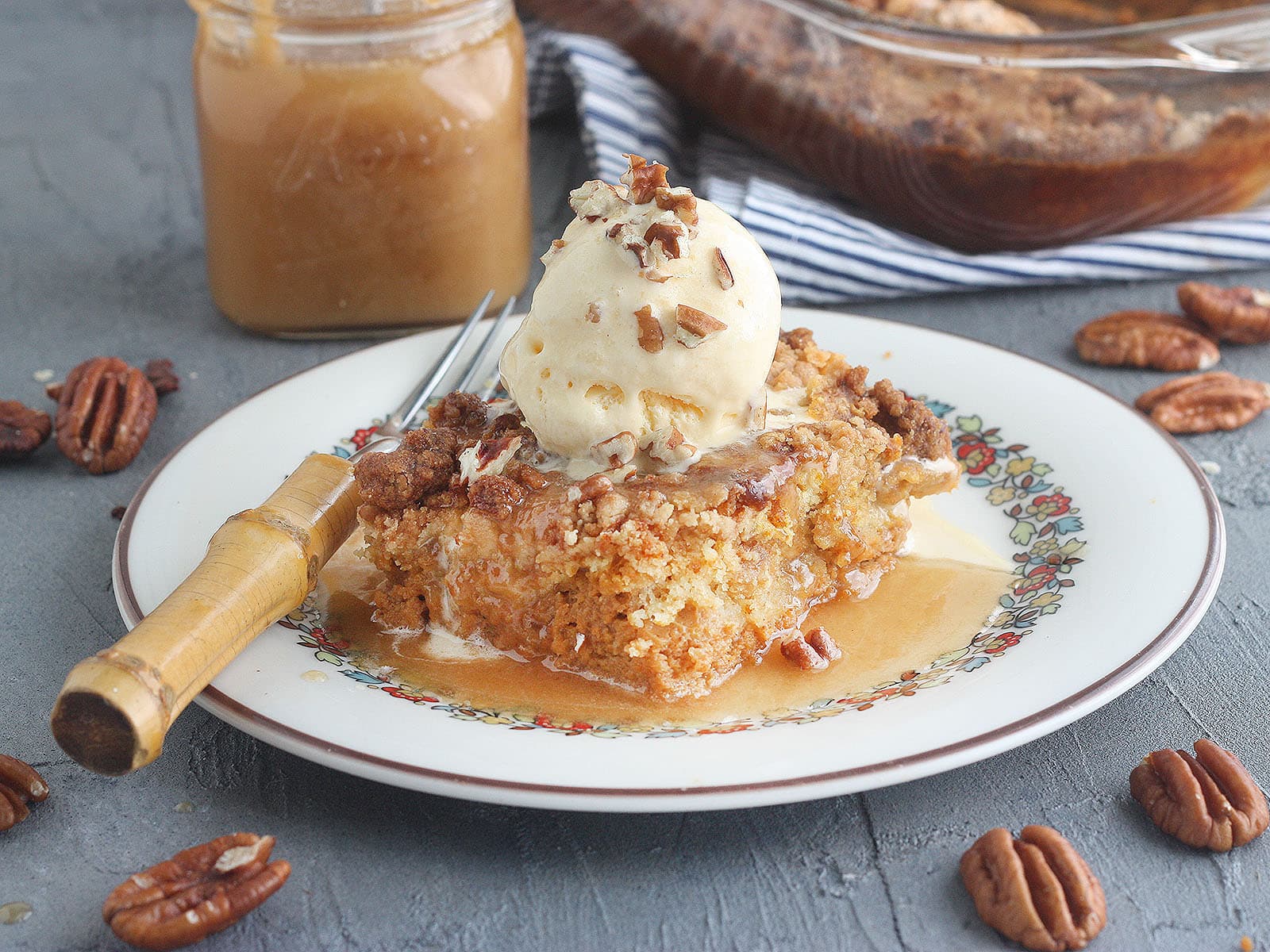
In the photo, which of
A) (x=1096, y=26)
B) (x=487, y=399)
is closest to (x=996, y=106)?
(x=1096, y=26)

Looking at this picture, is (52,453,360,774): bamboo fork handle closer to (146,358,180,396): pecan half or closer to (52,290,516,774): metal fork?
(52,290,516,774): metal fork

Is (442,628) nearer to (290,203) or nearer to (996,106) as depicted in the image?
(290,203)

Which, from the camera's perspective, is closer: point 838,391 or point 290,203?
point 838,391

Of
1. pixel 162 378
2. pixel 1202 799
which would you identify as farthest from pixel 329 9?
pixel 1202 799

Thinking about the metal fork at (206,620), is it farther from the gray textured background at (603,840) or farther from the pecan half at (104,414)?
the pecan half at (104,414)

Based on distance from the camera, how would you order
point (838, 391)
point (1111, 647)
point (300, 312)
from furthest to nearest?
point (300, 312)
point (838, 391)
point (1111, 647)

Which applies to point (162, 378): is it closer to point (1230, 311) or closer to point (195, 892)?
point (195, 892)
